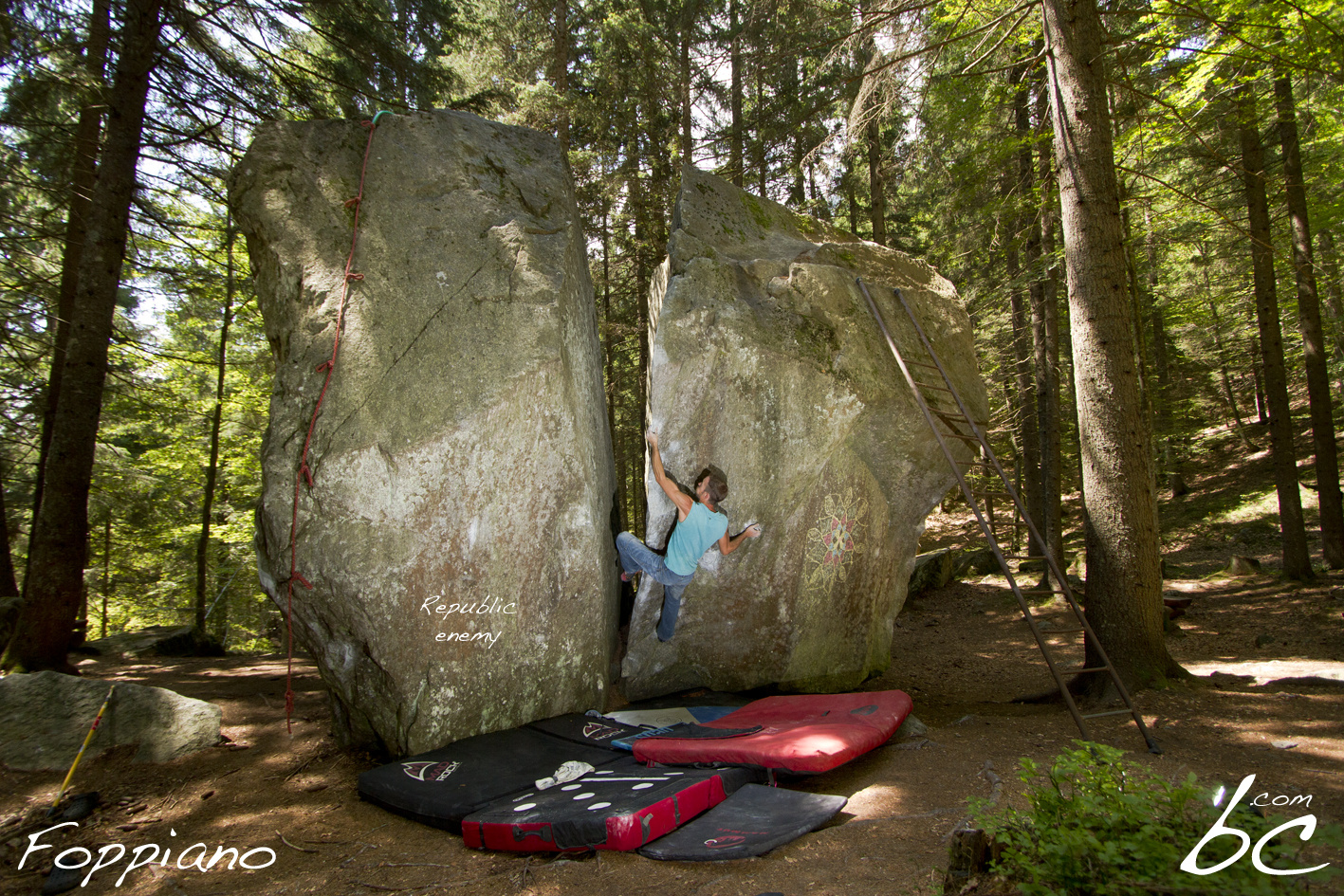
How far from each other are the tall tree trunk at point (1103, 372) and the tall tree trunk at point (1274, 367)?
5485mm

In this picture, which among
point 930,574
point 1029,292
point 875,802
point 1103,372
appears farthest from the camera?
point 930,574

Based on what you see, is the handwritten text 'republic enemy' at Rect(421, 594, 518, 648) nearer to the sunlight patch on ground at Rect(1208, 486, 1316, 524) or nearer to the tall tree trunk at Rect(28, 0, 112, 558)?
the tall tree trunk at Rect(28, 0, 112, 558)

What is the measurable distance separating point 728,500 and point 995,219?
800 cm

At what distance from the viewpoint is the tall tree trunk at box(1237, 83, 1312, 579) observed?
9289mm

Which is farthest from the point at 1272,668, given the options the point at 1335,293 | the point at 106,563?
the point at 106,563

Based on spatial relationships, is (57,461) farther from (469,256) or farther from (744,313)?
(744,313)

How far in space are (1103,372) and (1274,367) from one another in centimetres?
624

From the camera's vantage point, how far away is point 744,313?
5.95 m

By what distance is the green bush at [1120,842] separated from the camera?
1.86m

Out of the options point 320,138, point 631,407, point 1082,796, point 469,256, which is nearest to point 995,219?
point 469,256

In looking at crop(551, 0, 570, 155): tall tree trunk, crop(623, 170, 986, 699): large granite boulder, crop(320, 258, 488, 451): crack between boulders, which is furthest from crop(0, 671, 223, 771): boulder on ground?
crop(551, 0, 570, 155): tall tree trunk

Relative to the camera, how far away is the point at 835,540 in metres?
6.21

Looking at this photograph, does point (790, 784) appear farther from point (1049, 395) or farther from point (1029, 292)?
point (1029, 292)

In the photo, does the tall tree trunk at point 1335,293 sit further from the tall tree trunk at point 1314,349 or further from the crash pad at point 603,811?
the crash pad at point 603,811
